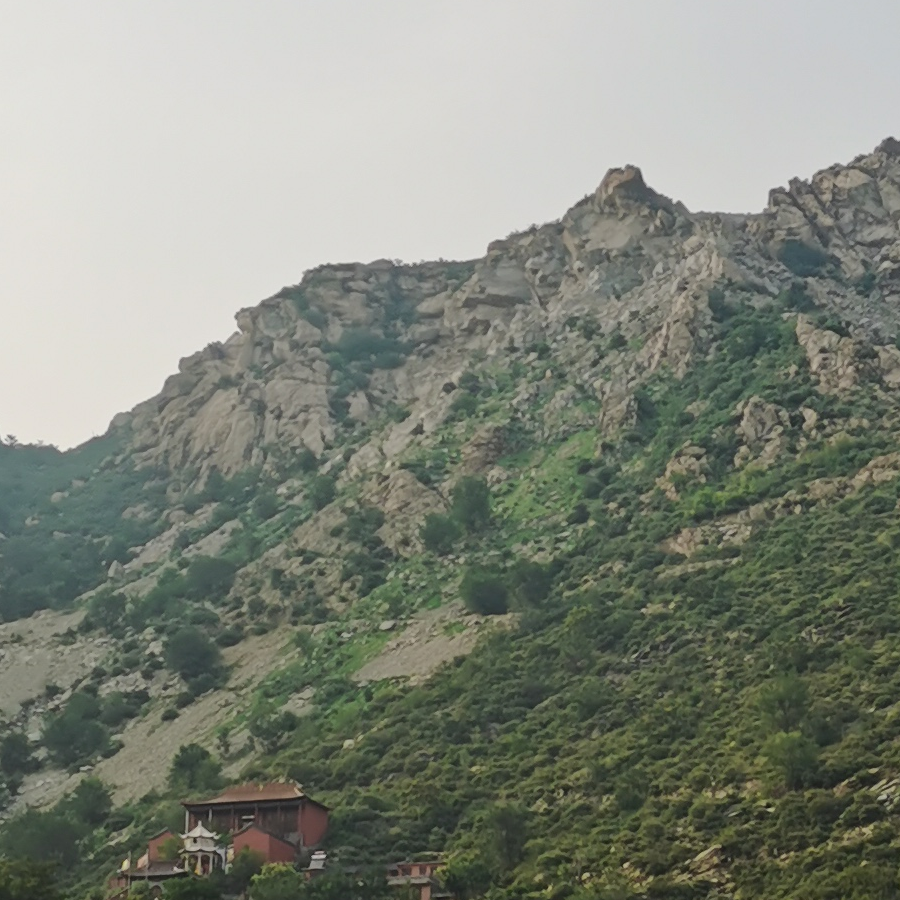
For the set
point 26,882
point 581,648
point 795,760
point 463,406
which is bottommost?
point 795,760

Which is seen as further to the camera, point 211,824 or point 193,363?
point 193,363

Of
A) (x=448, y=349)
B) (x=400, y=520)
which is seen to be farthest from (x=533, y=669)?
(x=448, y=349)

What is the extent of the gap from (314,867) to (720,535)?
28.7 meters

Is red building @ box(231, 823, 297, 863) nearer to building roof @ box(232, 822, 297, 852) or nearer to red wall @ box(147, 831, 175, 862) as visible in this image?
building roof @ box(232, 822, 297, 852)

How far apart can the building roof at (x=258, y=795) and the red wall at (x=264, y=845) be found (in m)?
1.93

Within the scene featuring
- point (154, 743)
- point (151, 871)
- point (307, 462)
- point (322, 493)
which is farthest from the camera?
point (307, 462)

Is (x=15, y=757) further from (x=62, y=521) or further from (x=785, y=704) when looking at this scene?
(x=62, y=521)

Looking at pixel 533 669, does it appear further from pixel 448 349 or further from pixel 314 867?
pixel 448 349

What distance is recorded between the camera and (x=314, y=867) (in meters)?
52.4

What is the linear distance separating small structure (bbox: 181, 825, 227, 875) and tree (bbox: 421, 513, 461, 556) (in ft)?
109

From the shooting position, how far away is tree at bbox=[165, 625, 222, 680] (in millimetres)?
83375

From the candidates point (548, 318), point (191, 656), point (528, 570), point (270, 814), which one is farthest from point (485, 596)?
point (548, 318)

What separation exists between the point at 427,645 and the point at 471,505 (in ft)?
42.3

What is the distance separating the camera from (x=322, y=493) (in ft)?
325
